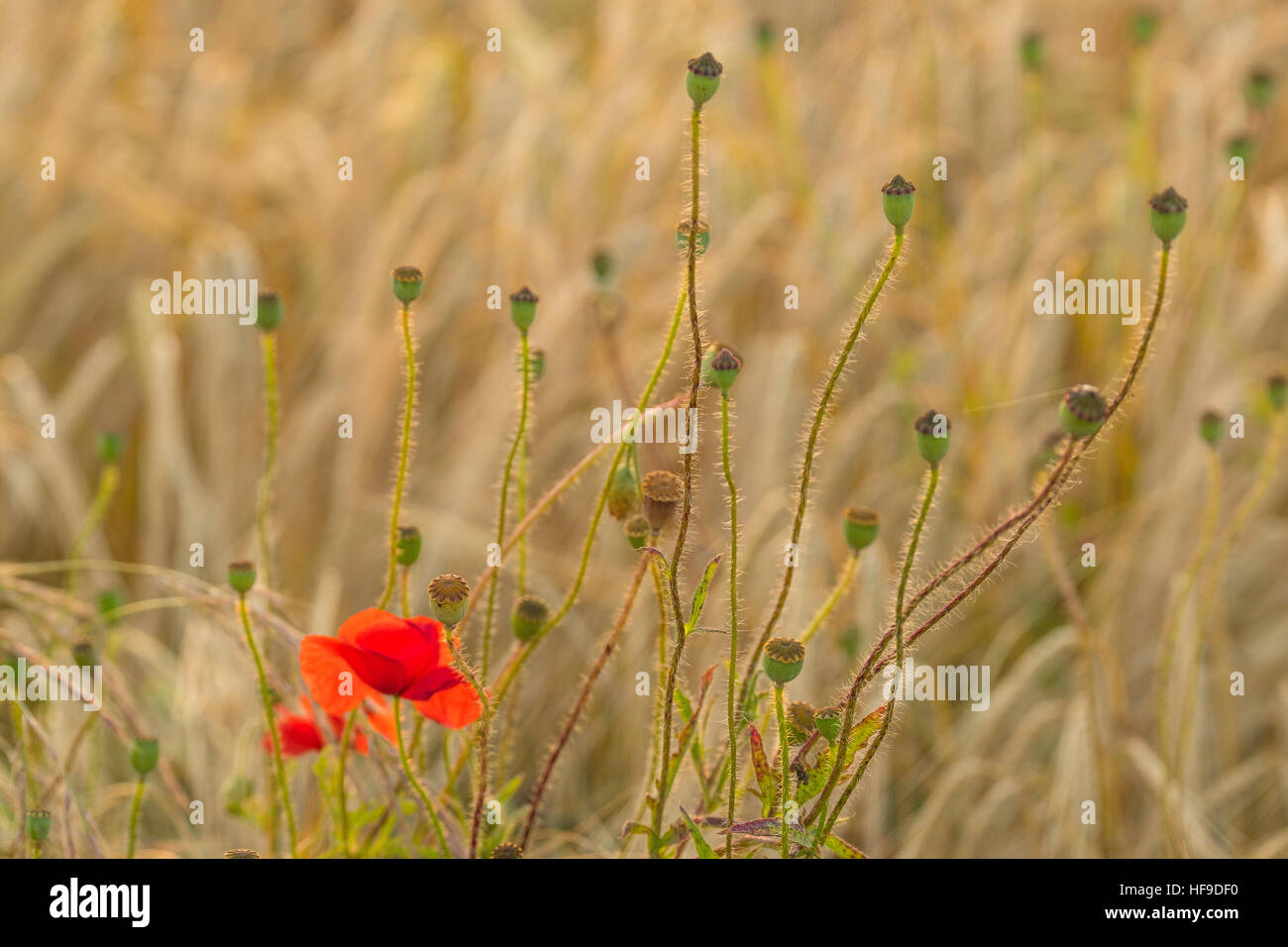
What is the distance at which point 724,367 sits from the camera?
53 cm

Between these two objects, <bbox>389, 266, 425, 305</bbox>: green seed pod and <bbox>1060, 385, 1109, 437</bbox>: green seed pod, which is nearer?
<bbox>1060, 385, 1109, 437</bbox>: green seed pod

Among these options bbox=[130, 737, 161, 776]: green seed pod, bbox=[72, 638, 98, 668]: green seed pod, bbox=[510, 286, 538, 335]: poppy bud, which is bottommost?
bbox=[130, 737, 161, 776]: green seed pod

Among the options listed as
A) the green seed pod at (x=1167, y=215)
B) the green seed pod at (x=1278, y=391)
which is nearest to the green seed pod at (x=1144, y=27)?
the green seed pod at (x=1278, y=391)

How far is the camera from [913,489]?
148 cm

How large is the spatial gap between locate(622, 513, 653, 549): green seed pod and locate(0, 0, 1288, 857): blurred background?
0.44 m

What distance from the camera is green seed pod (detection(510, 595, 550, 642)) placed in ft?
2.03

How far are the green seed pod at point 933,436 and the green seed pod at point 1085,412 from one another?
2.0 inches

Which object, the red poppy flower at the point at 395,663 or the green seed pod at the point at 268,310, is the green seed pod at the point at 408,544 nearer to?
the red poppy flower at the point at 395,663

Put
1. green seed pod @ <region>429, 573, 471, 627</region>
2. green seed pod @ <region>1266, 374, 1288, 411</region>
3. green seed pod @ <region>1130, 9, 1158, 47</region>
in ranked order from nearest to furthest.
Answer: green seed pod @ <region>429, 573, 471, 627</region> → green seed pod @ <region>1266, 374, 1288, 411</region> → green seed pod @ <region>1130, 9, 1158, 47</region>

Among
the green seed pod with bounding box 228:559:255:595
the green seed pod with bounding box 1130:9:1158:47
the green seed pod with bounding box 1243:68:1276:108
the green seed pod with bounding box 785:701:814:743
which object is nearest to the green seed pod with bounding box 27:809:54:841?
the green seed pod with bounding box 228:559:255:595

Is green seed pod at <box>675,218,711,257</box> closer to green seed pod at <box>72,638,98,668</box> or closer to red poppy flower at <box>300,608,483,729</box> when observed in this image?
red poppy flower at <box>300,608,483,729</box>

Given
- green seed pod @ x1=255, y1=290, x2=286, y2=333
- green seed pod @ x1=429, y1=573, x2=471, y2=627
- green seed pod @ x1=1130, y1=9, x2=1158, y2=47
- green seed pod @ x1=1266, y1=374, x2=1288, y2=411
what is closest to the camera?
green seed pod @ x1=429, y1=573, x2=471, y2=627
